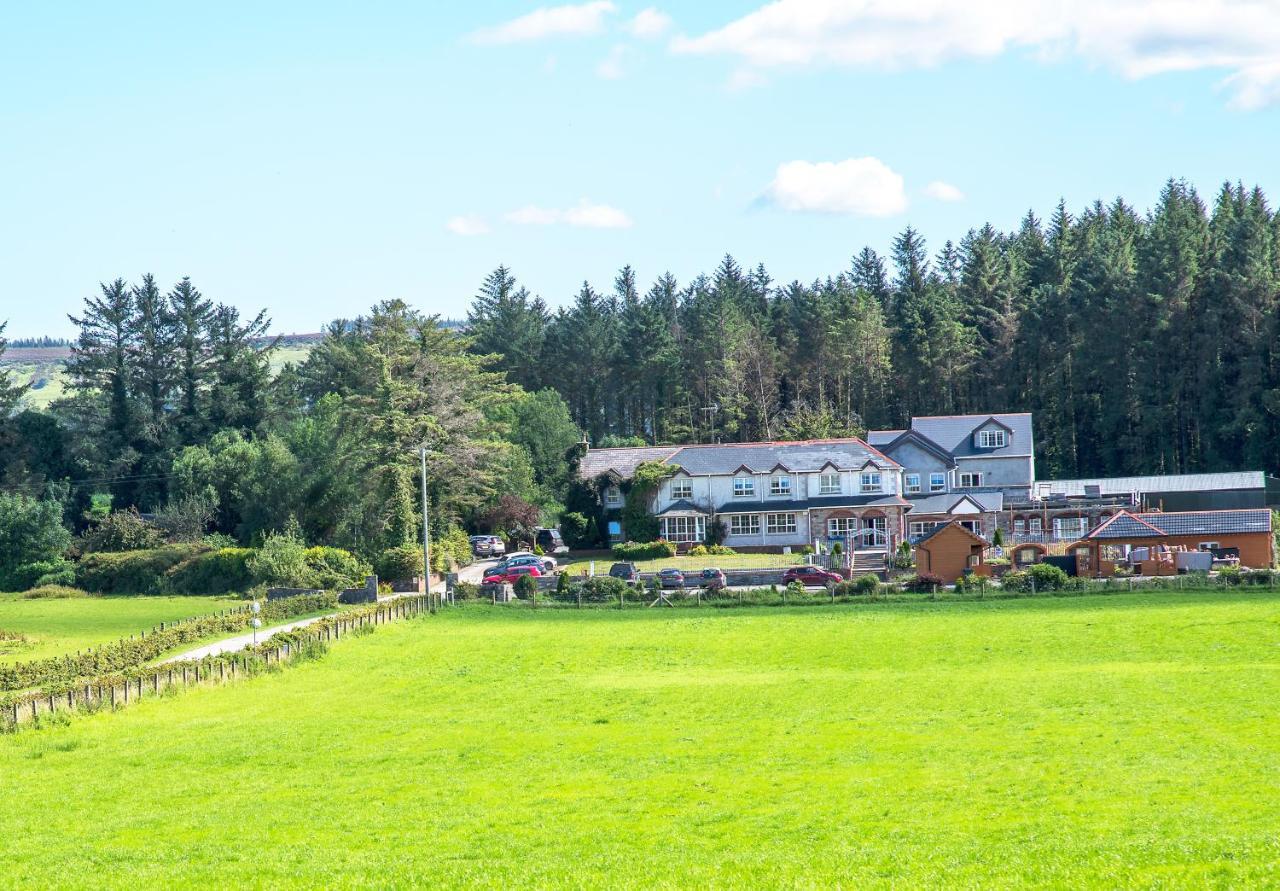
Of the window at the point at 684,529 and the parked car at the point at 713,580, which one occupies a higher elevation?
the window at the point at 684,529

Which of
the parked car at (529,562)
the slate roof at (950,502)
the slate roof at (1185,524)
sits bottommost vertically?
the parked car at (529,562)

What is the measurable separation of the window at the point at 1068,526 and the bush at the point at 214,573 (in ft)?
153

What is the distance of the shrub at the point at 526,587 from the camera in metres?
63.2

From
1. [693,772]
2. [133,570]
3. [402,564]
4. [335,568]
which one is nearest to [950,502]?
[402,564]

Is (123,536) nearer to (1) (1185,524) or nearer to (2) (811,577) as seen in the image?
(2) (811,577)

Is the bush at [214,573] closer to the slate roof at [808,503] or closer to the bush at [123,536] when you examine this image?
the bush at [123,536]

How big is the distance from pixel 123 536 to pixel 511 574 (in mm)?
29767

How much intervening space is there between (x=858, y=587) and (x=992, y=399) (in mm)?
55163

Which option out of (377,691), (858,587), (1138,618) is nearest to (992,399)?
(858,587)

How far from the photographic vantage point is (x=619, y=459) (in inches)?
3529

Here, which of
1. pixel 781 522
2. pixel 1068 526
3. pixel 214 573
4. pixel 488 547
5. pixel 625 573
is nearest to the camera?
pixel 625 573

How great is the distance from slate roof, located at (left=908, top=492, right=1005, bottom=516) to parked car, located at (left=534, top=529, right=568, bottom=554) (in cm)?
2218

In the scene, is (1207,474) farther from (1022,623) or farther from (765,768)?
(765,768)

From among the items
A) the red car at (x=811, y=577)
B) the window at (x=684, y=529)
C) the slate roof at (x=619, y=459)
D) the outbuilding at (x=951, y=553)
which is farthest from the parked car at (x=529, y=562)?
the outbuilding at (x=951, y=553)
